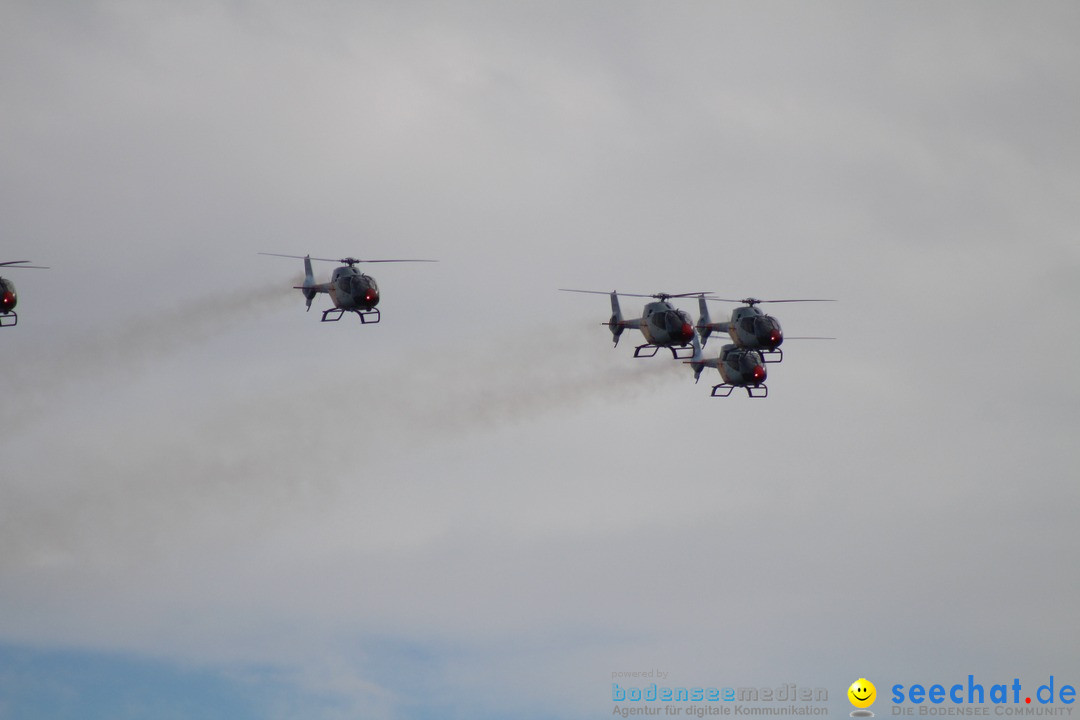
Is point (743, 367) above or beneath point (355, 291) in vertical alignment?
beneath

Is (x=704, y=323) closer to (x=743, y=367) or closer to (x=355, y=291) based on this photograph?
(x=743, y=367)

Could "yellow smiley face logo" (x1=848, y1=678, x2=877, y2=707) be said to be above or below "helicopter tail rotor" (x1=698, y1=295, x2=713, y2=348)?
below

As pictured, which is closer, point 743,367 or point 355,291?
point 355,291

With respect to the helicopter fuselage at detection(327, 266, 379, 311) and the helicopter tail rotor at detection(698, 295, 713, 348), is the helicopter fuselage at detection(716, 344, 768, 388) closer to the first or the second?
the helicopter tail rotor at detection(698, 295, 713, 348)

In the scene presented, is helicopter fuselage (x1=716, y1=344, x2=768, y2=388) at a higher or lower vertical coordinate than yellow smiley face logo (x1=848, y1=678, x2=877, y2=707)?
higher

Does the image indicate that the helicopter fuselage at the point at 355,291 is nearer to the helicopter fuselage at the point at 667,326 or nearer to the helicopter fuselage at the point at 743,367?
the helicopter fuselage at the point at 667,326

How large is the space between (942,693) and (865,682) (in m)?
6.83

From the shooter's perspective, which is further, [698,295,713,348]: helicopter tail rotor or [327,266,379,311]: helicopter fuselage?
[698,295,713,348]: helicopter tail rotor

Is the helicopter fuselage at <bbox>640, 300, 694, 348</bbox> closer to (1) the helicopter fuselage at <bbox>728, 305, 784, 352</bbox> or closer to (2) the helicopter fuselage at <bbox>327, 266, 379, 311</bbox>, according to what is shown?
(1) the helicopter fuselage at <bbox>728, 305, 784, 352</bbox>

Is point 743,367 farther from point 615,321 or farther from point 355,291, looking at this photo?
point 355,291

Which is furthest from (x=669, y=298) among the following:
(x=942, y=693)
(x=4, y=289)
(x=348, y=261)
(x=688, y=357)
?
(x=4, y=289)

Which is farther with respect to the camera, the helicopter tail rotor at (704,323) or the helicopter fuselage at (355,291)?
the helicopter tail rotor at (704,323)

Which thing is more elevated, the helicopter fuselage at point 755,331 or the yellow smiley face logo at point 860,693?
the helicopter fuselage at point 755,331

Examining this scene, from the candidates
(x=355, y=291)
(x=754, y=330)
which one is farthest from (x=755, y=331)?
(x=355, y=291)
